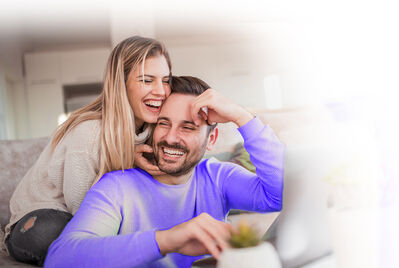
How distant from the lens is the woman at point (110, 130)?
0.50m

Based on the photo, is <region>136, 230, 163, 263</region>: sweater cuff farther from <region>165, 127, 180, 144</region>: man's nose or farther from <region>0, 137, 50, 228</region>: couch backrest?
<region>0, 137, 50, 228</region>: couch backrest

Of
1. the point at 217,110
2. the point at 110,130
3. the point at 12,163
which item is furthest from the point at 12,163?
the point at 217,110

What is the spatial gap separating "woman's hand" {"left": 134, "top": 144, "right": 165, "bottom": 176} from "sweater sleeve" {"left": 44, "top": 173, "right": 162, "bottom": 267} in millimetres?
57

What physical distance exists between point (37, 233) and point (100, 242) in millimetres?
187

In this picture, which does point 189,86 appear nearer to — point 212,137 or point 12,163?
point 212,137

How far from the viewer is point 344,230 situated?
0.47 m

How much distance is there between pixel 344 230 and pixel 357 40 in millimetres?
275

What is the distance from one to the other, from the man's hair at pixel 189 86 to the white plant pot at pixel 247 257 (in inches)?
7.2

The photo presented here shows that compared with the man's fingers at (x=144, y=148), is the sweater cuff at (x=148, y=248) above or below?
below

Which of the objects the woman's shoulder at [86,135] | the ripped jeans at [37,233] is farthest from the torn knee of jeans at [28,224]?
the woman's shoulder at [86,135]

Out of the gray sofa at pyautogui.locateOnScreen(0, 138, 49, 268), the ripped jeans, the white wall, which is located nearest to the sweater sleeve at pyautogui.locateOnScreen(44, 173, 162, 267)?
the ripped jeans

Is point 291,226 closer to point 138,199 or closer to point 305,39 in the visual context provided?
point 138,199

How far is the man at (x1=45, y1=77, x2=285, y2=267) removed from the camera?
0.44 metres

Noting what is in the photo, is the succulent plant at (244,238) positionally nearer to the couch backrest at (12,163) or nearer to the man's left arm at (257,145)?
the man's left arm at (257,145)
